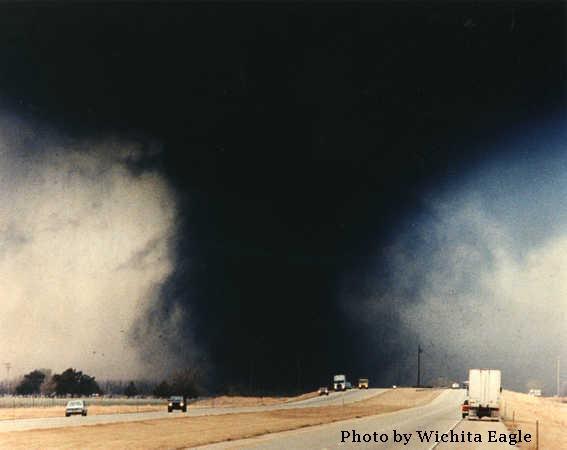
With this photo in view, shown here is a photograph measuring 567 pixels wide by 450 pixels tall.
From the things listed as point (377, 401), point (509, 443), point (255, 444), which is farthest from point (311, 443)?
point (377, 401)

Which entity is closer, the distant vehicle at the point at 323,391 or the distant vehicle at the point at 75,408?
the distant vehicle at the point at 75,408

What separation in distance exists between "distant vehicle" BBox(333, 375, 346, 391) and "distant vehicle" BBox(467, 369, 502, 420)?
10211 centimetres

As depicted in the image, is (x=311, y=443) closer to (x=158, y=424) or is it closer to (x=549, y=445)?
(x=549, y=445)

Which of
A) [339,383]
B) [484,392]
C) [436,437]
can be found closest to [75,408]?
[484,392]

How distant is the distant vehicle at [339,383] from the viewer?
154 meters

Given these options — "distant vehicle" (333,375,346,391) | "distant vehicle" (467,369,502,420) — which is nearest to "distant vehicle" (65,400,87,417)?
"distant vehicle" (467,369,502,420)

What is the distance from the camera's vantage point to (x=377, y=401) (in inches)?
4722

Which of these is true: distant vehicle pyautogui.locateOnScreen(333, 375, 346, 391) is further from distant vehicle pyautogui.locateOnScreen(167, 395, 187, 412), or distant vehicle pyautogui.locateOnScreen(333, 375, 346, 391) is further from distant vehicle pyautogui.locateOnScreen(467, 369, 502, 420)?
distant vehicle pyautogui.locateOnScreen(467, 369, 502, 420)

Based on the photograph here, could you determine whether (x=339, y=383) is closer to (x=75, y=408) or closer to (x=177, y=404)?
Answer: (x=177, y=404)

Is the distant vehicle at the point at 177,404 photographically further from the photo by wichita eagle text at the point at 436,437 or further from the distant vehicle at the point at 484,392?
the photo by wichita eagle text at the point at 436,437

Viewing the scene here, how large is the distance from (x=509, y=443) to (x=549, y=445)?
2.51 m

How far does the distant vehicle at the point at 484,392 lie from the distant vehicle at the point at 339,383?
102 meters

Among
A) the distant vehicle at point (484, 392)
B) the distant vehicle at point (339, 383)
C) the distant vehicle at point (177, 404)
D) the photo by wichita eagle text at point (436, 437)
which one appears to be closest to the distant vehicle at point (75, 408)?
the distant vehicle at point (177, 404)

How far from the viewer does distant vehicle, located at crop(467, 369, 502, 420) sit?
52.2m
